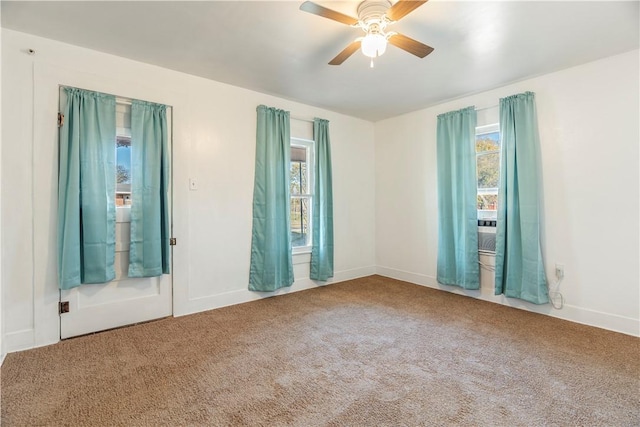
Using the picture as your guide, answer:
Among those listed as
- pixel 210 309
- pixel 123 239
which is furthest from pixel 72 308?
pixel 210 309

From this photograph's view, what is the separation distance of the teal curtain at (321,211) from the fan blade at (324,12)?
223 cm

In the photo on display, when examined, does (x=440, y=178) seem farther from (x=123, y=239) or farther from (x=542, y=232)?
(x=123, y=239)

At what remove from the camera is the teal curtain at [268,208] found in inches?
142

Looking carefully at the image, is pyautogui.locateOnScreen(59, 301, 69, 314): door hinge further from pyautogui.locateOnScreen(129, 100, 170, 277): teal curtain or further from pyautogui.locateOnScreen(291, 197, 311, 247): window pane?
pyautogui.locateOnScreen(291, 197, 311, 247): window pane

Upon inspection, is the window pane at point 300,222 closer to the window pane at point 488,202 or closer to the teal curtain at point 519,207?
the window pane at point 488,202

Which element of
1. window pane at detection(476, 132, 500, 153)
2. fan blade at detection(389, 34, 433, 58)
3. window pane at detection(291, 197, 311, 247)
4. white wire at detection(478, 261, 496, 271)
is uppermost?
fan blade at detection(389, 34, 433, 58)

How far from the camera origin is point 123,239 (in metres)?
2.87

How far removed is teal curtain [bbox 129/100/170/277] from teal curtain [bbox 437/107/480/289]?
331 centimetres

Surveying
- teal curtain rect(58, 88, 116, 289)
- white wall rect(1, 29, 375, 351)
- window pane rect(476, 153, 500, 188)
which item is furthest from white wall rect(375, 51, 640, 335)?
teal curtain rect(58, 88, 116, 289)

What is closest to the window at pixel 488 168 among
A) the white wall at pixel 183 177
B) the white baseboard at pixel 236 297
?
the white wall at pixel 183 177

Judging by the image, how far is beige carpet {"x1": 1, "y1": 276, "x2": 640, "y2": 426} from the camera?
5.47 ft

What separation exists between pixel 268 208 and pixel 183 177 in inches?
39.0

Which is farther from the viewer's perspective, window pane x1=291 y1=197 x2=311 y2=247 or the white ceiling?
window pane x1=291 y1=197 x2=311 y2=247

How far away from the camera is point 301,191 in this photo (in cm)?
424
